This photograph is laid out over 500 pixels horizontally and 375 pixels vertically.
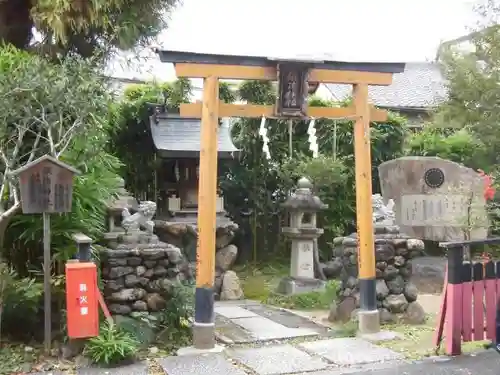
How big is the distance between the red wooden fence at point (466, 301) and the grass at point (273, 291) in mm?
3173

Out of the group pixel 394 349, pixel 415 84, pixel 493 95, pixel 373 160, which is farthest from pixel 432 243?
pixel 415 84

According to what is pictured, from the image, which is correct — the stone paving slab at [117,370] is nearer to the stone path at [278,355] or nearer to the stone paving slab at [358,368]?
the stone path at [278,355]

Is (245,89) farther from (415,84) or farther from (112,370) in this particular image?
(415,84)

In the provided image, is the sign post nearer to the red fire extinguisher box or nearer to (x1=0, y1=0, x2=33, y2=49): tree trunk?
the red fire extinguisher box

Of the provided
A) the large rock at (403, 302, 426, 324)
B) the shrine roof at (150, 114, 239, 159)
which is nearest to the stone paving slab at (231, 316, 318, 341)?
the large rock at (403, 302, 426, 324)

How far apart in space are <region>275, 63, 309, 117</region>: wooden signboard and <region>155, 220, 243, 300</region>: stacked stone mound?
4.57 meters

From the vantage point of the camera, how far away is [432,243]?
45.1ft

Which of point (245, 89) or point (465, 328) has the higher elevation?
point (245, 89)

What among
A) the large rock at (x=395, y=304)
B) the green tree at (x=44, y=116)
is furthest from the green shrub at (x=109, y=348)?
the large rock at (x=395, y=304)

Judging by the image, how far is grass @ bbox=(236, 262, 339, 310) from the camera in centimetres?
1016

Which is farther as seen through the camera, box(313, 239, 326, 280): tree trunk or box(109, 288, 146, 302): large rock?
box(313, 239, 326, 280): tree trunk

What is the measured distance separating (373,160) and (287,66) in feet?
25.7

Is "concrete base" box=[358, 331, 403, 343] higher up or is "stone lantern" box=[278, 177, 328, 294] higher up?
"stone lantern" box=[278, 177, 328, 294]

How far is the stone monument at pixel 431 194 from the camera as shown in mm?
12547
